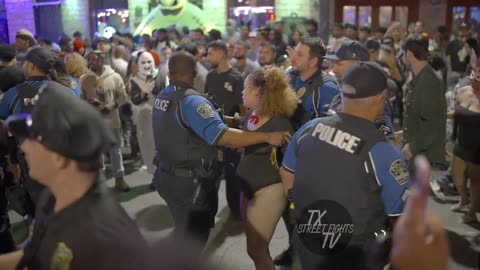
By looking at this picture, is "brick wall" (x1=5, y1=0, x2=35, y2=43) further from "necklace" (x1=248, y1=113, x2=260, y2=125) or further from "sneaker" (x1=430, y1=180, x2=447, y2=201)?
"necklace" (x1=248, y1=113, x2=260, y2=125)

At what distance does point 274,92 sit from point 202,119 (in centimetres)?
59

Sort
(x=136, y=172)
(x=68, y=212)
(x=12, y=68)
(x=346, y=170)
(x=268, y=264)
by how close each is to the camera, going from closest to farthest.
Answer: (x=68, y=212) < (x=346, y=170) < (x=268, y=264) < (x=12, y=68) < (x=136, y=172)

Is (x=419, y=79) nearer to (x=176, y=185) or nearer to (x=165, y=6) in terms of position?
(x=176, y=185)

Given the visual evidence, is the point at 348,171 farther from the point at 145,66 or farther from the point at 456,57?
the point at 456,57

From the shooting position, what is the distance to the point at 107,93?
21.8 feet

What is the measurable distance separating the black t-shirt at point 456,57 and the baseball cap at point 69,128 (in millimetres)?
9620

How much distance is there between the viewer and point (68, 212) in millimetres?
1569

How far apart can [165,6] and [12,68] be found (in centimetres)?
1297

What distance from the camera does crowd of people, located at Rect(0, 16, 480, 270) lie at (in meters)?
1.58

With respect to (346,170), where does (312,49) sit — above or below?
above

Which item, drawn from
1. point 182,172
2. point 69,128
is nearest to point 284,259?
point 182,172

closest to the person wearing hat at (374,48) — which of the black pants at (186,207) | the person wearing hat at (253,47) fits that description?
the person wearing hat at (253,47)

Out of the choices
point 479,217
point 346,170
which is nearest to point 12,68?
point 346,170

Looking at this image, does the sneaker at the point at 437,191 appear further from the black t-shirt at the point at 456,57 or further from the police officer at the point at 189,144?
the black t-shirt at the point at 456,57
